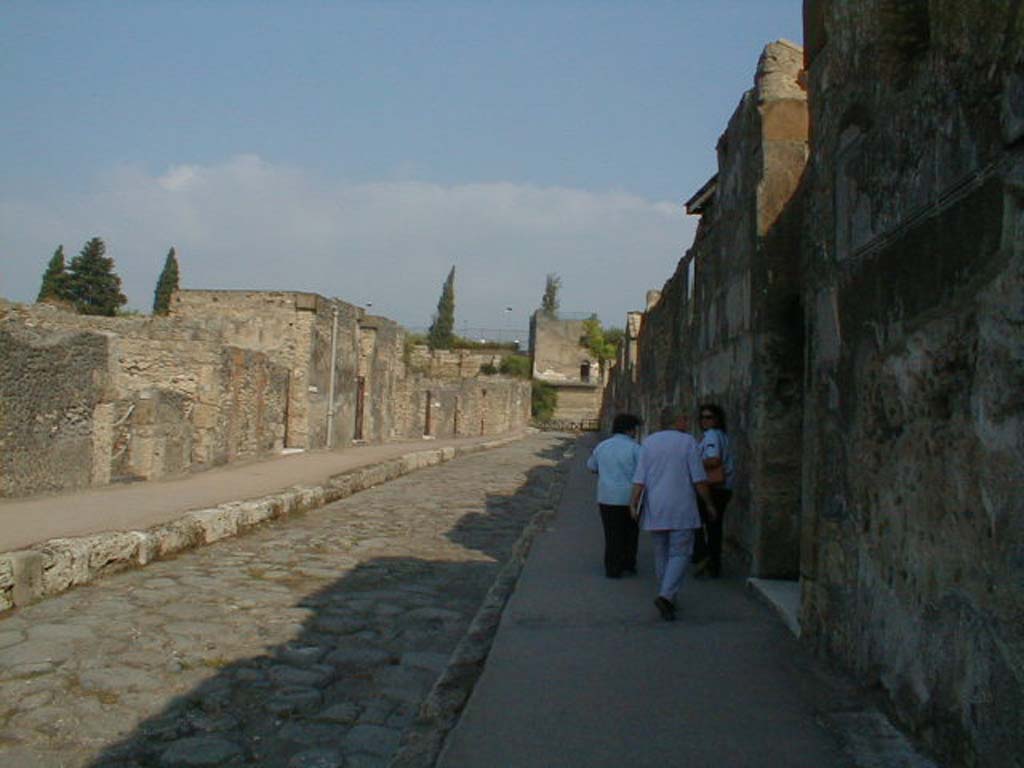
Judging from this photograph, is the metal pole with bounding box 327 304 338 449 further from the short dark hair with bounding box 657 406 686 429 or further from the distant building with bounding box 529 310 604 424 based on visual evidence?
the distant building with bounding box 529 310 604 424

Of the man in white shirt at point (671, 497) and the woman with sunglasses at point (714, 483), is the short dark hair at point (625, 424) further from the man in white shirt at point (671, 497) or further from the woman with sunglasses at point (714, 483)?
the man in white shirt at point (671, 497)

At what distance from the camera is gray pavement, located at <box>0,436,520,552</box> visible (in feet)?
25.3

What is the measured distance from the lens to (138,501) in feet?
33.4

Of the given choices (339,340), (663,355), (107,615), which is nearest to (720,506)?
(107,615)

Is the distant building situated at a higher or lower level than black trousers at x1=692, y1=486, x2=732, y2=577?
higher

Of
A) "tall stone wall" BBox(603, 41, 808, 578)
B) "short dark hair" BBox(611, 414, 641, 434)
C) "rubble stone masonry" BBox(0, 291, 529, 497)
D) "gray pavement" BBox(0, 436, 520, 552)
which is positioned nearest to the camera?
"tall stone wall" BBox(603, 41, 808, 578)

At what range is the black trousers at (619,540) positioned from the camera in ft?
23.7

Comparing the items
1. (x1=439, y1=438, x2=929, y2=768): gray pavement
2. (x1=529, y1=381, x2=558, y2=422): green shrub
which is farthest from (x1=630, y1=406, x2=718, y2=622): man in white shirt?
(x1=529, y1=381, x2=558, y2=422): green shrub

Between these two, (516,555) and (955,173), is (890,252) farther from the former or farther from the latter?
(516,555)

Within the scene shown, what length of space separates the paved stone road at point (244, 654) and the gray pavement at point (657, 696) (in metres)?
0.51

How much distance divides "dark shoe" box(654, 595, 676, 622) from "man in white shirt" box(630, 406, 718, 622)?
5cm

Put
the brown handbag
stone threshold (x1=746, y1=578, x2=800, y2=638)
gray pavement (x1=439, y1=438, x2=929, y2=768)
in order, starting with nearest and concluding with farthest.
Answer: gray pavement (x1=439, y1=438, x2=929, y2=768)
stone threshold (x1=746, y1=578, x2=800, y2=638)
the brown handbag

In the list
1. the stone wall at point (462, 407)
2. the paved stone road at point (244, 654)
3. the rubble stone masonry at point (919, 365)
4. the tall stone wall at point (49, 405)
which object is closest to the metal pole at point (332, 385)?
the stone wall at point (462, 407)

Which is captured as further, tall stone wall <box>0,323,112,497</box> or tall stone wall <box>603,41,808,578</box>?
tall stone wall <box>0,323,112,497</box>
